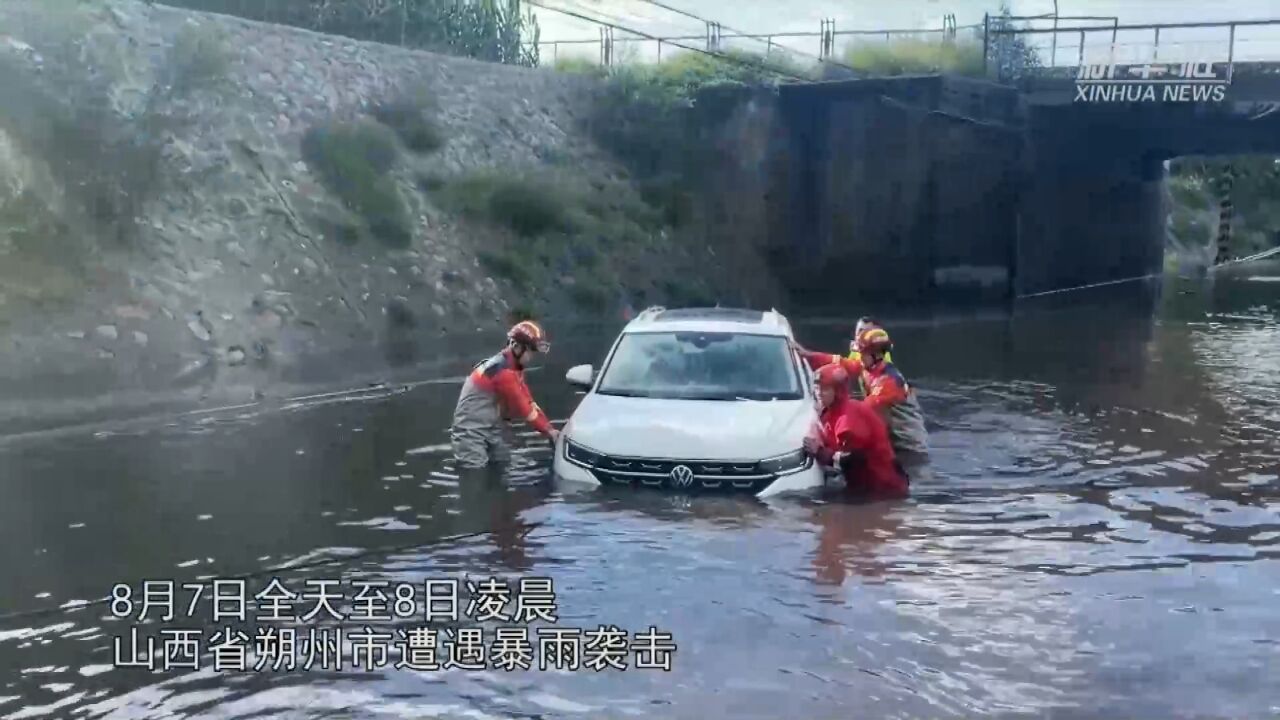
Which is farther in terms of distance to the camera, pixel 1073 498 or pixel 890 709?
pixel 1073 498

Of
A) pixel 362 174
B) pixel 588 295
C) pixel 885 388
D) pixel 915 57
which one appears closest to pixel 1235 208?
pixel 915 57

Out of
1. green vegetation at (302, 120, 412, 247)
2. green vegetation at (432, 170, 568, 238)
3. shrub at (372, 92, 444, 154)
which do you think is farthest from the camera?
shrub at (372, 92, 444, 154)

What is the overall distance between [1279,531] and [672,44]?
1045 inches

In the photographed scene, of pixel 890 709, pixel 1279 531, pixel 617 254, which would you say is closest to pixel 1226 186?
pixel 617 254

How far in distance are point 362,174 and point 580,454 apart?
1470 centimetres

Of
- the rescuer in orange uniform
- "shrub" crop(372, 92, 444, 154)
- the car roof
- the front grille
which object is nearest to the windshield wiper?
the car roof

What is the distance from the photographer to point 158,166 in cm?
1978

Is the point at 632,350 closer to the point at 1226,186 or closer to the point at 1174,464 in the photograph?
the point at 1174,464

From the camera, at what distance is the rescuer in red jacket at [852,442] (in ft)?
31.9

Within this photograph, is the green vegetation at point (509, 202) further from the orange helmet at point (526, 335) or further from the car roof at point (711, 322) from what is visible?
the orange helmet at point (526, 335)

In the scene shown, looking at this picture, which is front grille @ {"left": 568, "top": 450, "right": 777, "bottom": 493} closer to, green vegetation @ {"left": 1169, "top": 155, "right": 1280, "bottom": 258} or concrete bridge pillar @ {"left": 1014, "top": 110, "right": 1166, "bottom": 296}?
concrete bridge pillar @ {"left": 1014, "top": 110, "right": 1166, "bottom": 296}

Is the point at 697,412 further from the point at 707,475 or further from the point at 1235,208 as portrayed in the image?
the point at 1235,208

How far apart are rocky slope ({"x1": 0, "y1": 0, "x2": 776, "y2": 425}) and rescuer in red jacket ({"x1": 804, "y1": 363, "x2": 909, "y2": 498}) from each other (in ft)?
26.1

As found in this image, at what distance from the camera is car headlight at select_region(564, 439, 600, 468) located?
31.8 feet
